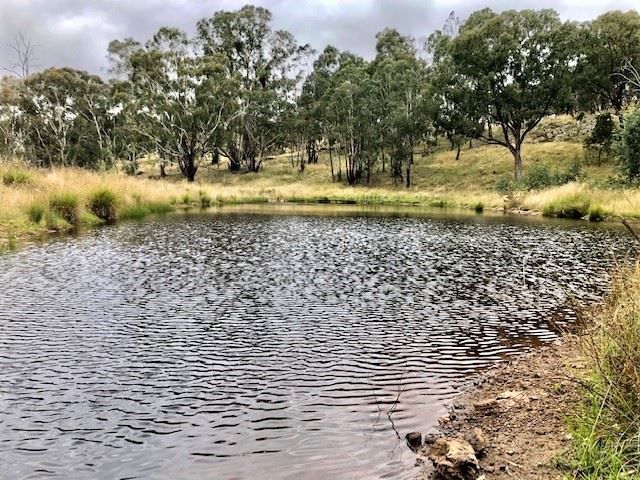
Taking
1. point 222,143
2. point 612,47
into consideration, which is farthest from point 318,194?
point 612,47

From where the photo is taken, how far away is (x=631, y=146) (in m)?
31.1

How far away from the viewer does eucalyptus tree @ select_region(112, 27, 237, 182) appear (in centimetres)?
5394

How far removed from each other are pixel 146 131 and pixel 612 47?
45.8 m

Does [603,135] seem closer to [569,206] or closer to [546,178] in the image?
[546,178]

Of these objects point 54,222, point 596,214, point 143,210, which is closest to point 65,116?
point 143,210

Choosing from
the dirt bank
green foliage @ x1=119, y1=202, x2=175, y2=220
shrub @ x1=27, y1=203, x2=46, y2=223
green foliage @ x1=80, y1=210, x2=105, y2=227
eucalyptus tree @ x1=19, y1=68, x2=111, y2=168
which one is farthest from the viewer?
eucalyptus tree @ x1=19, y1=68, x2=111, y2=168

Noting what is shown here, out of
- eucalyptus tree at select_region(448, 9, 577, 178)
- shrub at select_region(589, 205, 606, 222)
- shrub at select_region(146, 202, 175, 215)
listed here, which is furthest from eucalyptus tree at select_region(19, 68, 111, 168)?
shrub at select_region(589, 205, 606, 222)

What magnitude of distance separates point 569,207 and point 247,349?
27.9 m

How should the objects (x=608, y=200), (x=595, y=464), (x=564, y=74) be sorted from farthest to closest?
(x=564, y=74) → (x=608, y=200) → (x=595, y=464)

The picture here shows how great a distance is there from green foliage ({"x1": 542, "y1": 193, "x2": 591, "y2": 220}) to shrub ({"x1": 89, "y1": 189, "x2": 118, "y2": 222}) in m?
23.8

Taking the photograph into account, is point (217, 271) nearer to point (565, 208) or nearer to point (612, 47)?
point (565, 208)

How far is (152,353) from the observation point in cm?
676

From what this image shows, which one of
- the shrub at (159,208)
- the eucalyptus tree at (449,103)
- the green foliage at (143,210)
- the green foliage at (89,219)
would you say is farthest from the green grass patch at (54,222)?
the eucalyptus tree at (449,103)

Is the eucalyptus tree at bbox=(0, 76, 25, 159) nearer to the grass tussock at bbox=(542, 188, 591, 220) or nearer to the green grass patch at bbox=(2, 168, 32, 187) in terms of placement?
the green grass patch at bbox=(2, 168, 32, 187)
